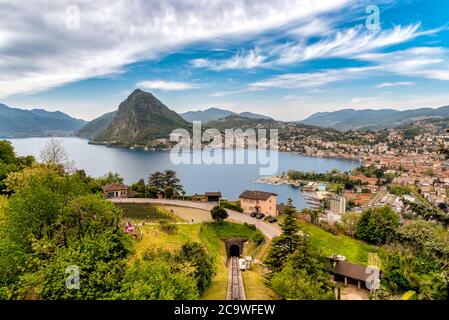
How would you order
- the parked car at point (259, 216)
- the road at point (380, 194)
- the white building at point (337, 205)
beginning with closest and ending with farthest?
the parked car at point (259, 216), the white building at point (337, 205), the road at point (380, 194)

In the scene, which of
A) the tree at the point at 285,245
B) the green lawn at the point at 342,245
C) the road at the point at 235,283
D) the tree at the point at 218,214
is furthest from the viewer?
the tree at the point at 218,214

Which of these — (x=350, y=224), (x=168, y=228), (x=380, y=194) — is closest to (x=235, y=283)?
(x=168, y=228)

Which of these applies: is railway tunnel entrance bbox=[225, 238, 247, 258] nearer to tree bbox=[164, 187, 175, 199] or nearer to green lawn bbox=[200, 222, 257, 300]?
green lawn bbox=[200, 222, 257, 300]

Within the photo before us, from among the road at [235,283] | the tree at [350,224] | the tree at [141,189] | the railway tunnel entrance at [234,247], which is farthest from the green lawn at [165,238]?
the tree at [350,224]

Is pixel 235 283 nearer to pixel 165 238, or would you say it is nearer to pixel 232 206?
pixel 165 238

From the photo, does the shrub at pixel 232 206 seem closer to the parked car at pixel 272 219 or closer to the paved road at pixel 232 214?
the paved road at pixel 232 214

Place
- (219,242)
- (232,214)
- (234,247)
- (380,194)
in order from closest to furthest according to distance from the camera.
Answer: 1. (219,242)
2. (234,247)
3. (232,214)
4. (380,194)
